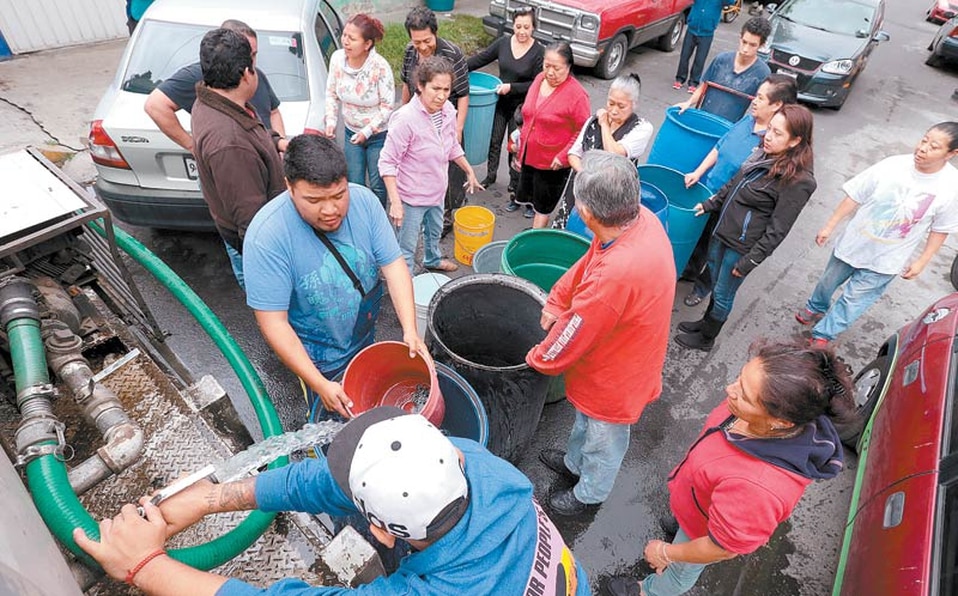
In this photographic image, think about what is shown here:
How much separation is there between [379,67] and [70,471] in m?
3.50

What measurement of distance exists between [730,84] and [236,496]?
5.60 m

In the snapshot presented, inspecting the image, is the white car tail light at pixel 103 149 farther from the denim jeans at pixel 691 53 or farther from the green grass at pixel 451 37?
the denim jeans at pixel 691 53

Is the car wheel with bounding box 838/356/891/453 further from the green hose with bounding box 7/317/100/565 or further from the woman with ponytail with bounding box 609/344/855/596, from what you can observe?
the green hose with bounding box 7/317/100/565

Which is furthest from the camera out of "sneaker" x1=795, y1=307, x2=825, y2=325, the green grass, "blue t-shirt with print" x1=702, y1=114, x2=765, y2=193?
the green grass

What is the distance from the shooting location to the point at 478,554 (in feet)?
4.06

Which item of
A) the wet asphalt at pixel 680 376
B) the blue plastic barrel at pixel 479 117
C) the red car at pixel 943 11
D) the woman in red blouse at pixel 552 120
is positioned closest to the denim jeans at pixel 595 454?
the wet asphalt at pixel 680 376

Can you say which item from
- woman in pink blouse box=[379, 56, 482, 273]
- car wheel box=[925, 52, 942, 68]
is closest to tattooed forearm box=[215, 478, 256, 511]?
woman in pink blouse box=[379, 56, 482, 273]

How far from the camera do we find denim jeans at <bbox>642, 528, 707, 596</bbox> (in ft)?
7.70

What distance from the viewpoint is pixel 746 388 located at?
5.97 ft

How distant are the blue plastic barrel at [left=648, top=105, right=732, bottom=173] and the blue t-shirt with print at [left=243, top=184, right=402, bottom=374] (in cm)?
333

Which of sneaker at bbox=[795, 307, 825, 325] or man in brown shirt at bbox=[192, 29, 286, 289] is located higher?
man in brown shirt at bbox=[192, 29, 286, 289]

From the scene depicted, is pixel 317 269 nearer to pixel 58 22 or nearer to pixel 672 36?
pixel 58 22

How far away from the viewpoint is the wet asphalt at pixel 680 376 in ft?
9.93

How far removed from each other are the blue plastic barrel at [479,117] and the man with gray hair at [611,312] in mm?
3040
